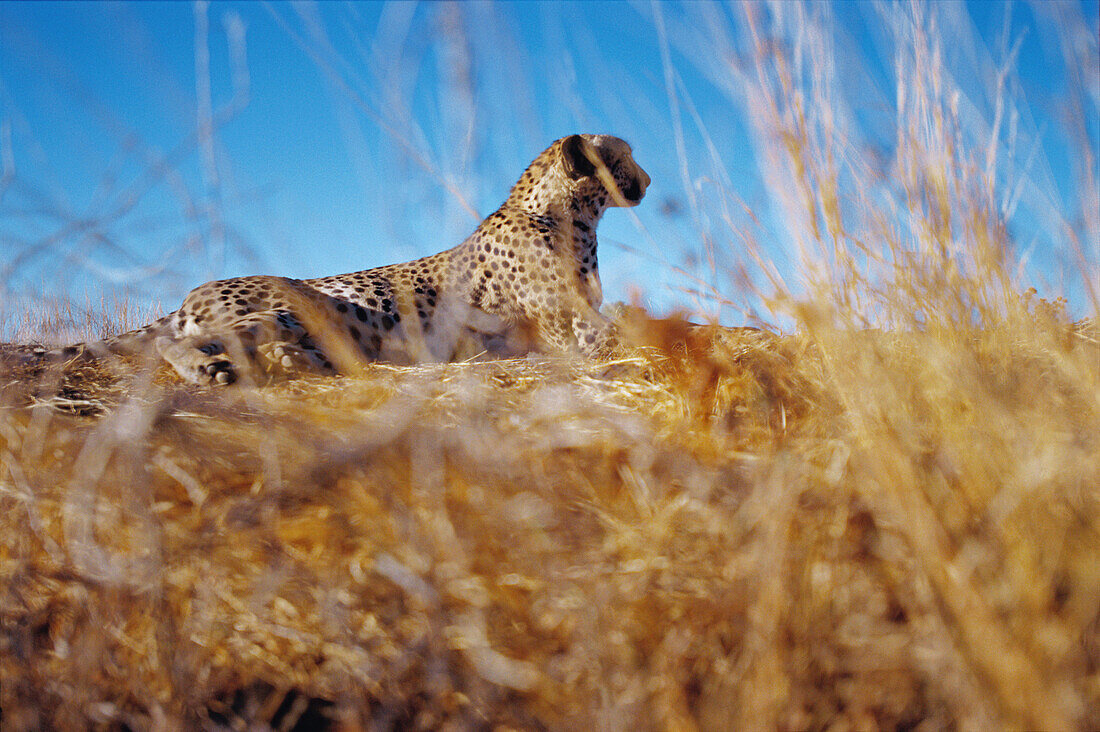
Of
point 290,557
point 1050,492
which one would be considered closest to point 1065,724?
point 1050,492

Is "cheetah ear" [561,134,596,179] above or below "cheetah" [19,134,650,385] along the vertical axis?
above

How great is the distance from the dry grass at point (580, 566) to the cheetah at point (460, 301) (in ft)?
6.71

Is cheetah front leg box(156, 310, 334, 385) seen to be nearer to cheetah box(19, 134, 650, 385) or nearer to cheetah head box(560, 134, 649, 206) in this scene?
cheetah box(19, 134, 650, 385)

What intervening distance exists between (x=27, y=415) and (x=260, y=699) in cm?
103

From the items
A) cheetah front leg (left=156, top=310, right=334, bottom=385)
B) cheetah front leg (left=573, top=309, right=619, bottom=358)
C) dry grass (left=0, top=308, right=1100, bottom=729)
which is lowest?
dry grass (left=0, top=308, right=1100, bottom=729)

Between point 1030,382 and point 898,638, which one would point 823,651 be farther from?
point 1030,382

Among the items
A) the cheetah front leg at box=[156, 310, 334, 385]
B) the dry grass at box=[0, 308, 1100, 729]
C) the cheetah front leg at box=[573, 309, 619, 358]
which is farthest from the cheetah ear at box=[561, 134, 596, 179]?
the dry grass at box=[0, 308, 1100, 729]

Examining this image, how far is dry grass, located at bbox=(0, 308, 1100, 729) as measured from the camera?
89 centimetres

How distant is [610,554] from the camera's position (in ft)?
3.45

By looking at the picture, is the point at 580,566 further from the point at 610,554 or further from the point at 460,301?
the point at 460,301

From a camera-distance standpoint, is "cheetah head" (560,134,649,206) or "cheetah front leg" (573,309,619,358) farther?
"cheetah head" (560,134,649,206)

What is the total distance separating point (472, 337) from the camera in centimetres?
427

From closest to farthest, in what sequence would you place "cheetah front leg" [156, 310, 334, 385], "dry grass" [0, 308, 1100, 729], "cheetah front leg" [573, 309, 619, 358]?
1. "dry grass" [0, 308, 1100, 729]
2. "cheetah front leg" [156, 310, 334, 385]
3. "cheetah front leg" [573, 309, 619, 358]

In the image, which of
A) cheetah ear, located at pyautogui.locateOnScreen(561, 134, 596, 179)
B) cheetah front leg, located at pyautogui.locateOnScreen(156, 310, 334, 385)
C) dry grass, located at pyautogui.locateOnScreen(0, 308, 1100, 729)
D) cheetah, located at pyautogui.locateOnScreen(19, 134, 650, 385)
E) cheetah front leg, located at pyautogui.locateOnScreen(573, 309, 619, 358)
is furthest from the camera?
cheetah ear, located at pyautogui.locateOnScreen(561, 134, 596, 179)
